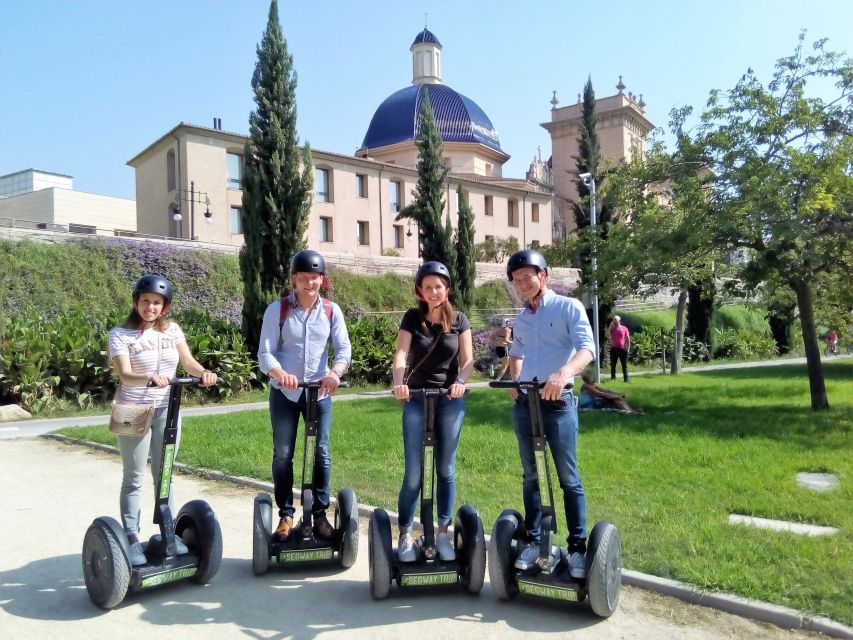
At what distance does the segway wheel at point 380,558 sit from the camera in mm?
4012

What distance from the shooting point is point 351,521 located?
454 centimetres

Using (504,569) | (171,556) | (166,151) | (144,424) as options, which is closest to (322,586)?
(171,556)

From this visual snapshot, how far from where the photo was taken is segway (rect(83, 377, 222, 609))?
3.88 m

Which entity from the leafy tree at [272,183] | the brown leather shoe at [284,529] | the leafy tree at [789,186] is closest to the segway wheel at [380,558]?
the brown leather shoe at [284,529]

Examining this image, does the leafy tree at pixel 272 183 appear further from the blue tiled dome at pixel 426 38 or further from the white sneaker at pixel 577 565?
the blue tiled dome at pixel 426 38

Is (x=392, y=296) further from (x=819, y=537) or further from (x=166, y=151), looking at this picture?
(x=819, y=537)

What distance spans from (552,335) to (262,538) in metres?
2.25

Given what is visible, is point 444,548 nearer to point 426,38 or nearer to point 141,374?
point 141,374

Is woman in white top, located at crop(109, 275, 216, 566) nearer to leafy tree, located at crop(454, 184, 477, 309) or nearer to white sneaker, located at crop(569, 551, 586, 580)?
white sneaker, located at crop(569, 551, 586, 580)

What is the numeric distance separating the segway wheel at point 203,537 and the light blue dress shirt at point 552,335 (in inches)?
82.7

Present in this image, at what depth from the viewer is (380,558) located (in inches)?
158

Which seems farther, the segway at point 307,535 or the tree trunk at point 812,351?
the tree trunk at point 812,351

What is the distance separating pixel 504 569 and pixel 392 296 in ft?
76.6

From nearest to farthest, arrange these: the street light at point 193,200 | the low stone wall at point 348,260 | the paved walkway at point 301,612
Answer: the paved walkway at point 301,612, the low stone wall at point 348,260, the street light at point 193,200
